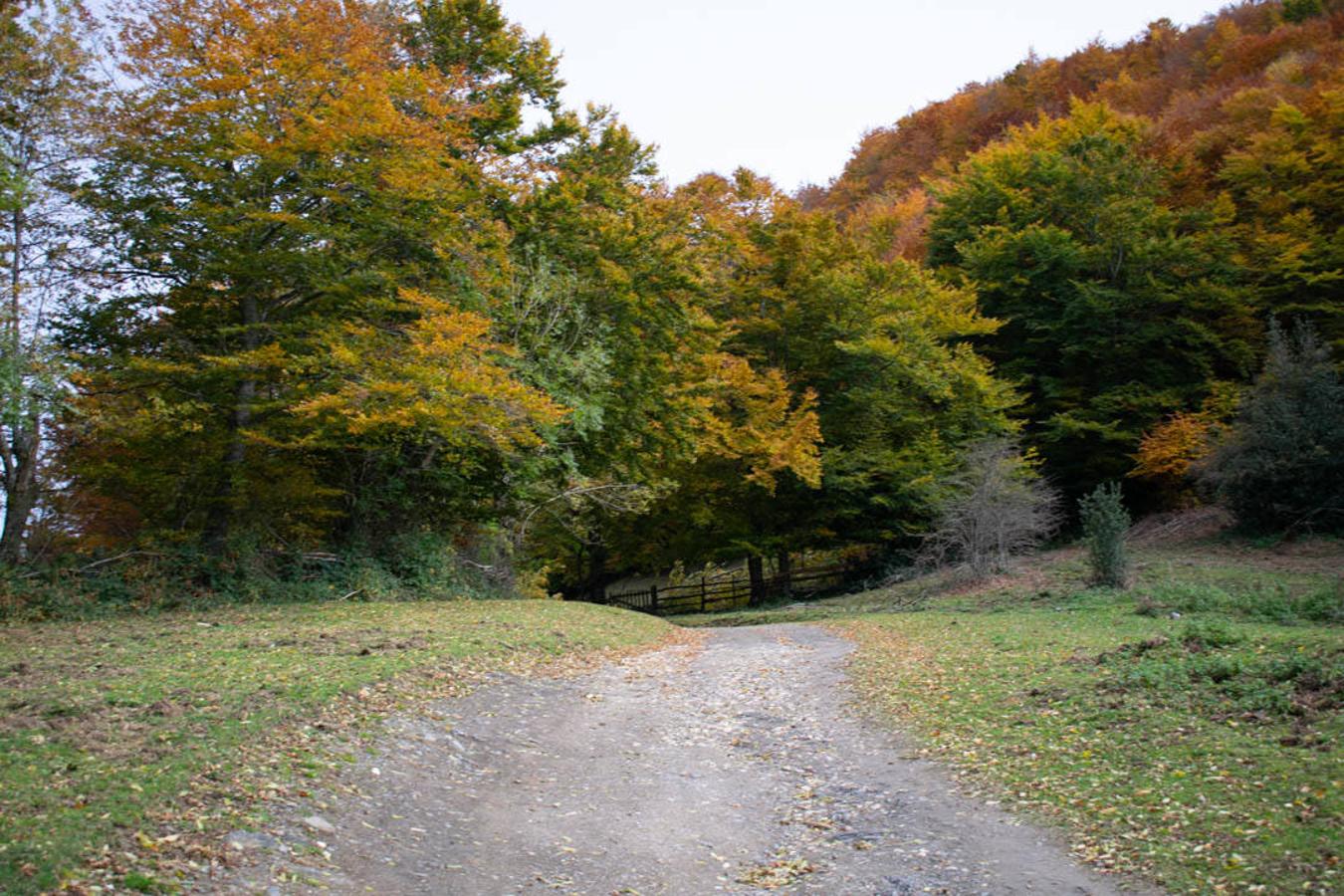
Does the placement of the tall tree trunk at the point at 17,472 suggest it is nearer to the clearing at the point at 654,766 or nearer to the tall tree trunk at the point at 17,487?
the tall tree trunk at the point at 17,487

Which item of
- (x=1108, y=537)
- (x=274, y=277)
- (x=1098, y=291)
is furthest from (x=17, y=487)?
(x=1098, y=291)

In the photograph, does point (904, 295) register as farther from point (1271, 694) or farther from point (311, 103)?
point (1271, 694)

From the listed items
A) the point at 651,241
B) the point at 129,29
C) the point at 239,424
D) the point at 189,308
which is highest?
the point at 129,29

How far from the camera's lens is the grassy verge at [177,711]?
4773 millimetres

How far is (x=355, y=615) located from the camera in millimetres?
14859

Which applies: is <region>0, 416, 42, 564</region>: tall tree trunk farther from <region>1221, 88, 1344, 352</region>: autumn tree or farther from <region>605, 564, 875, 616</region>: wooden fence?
<region>1221, 88, 1344, 352</region>: autumn tree

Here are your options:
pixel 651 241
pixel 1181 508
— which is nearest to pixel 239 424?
pixel 651 241

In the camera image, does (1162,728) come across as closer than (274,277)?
Yes

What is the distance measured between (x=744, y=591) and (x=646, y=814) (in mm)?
29141

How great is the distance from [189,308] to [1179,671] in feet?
58.6

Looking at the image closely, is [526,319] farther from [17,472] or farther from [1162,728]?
[1162,728]

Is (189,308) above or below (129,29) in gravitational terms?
below

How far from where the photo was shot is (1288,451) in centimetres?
2095

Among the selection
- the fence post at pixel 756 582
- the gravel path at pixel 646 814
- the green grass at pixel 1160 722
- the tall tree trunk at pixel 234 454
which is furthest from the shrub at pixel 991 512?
the tall tree trunk at pixel 234 454
